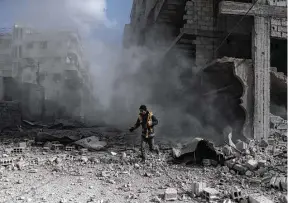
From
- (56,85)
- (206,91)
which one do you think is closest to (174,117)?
(206,91)

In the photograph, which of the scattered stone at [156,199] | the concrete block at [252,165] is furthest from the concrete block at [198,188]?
the concrete block at [252,165]

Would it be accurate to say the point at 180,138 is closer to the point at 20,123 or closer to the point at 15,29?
the point at 20,123

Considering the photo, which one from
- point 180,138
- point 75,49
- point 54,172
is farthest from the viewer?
point 75,49

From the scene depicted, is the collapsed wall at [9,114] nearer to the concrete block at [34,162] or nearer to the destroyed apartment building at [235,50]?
the destroyed apartment building at [235,50]

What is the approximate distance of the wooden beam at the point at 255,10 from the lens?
971 cm

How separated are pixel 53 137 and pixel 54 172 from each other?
135 inches

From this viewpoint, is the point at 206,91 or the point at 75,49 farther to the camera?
the point at 75,49

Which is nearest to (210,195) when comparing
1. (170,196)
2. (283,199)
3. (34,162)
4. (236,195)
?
(236,195)

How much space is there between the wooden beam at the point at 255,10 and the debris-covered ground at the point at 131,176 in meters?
4.04

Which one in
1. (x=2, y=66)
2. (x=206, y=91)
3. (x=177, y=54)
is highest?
(x=2, y=66)

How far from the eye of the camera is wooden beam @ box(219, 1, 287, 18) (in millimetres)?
9711

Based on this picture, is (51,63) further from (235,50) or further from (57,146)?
(57,146)

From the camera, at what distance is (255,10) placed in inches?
385

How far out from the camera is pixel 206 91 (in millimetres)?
11688
